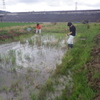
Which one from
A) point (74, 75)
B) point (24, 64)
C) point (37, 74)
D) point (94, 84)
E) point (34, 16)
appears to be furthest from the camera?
point (34, 16)

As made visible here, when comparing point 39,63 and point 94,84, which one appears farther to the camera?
point 39,63

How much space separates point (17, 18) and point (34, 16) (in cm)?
513

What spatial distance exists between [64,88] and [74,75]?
73 cm

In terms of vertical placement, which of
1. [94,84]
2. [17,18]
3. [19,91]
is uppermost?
[17,18]

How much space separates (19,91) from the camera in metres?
3.39

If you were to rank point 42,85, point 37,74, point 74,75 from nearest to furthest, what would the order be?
point 42,85 < point 74,75 < point 37,74

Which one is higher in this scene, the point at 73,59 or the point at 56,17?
the point at 56,17

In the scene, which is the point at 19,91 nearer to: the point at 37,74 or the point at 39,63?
the point at 37,74

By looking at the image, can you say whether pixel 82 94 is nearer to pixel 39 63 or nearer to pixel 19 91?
pixel 19 91

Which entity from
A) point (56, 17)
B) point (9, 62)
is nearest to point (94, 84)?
point (9, 62)

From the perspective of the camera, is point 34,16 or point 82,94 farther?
point 34,16

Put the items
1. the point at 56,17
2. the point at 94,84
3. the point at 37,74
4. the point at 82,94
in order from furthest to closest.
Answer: the point at 56,17
the point at 37,74
the point at 94,84
the point at 82,94

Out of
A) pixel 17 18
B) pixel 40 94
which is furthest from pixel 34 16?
pixel 40 94

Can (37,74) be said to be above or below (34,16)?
below
